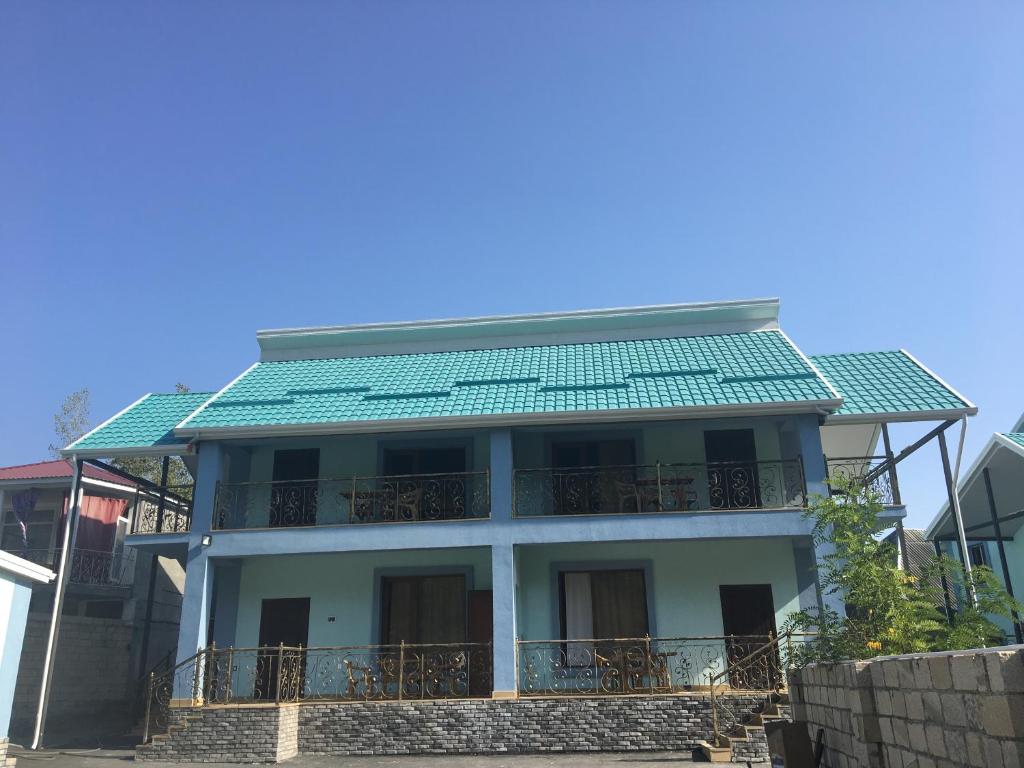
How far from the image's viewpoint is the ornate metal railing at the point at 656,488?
15.2 metres

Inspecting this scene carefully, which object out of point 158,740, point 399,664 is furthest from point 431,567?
point 158,740

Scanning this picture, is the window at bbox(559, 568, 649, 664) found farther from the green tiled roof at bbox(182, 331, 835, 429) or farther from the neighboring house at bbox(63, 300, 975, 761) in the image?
the green tiled roof at bbox(182, 331, 835, 429)

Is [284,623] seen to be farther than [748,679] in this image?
Yes

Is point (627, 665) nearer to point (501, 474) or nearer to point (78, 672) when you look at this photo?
point (501, 474)

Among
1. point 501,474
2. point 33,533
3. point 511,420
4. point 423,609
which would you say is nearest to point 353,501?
point 423,609

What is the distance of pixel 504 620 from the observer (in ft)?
45.4

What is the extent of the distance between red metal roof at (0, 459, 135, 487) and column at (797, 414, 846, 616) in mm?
16713

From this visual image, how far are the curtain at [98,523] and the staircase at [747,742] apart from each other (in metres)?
16.7

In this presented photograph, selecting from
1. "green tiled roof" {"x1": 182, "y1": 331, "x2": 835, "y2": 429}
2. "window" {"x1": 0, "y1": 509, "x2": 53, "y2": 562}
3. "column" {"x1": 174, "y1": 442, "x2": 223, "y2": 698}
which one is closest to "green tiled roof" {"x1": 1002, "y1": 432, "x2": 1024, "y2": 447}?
"green tiled roof" {"x1": 182, "y1": 331, "x2": 835, "y2": 429}

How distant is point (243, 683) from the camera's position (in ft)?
50.8

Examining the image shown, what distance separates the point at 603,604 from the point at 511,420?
395 cm

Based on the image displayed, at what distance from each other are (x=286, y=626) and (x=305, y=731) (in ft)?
10.1

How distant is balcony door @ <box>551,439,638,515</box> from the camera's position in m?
15.5

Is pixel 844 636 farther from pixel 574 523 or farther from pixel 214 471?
pixel 214 471
